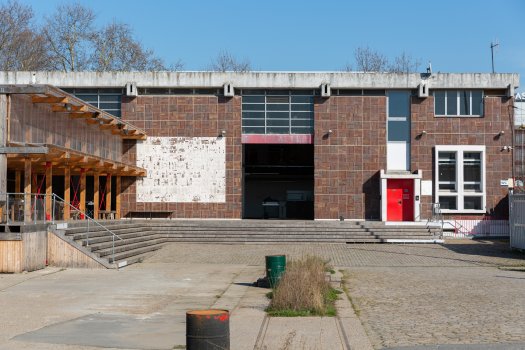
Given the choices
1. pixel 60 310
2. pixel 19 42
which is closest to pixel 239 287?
pixel 60 310

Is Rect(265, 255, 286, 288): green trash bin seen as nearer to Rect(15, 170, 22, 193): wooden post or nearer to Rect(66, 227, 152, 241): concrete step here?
Rect(66, 227, 152, 241): concrete step

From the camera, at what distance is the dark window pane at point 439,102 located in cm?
3691

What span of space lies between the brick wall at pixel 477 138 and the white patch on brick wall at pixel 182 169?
1054 centimetres

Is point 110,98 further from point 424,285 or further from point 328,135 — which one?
point 424,285

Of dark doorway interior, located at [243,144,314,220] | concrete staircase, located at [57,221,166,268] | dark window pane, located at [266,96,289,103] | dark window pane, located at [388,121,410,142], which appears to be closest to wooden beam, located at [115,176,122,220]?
concrete staircase, located at [57,221,166,268]

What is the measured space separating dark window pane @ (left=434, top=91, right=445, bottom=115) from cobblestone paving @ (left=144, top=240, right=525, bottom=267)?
749cm

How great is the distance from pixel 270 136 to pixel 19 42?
2606cm

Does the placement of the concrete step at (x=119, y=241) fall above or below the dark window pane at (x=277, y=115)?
below

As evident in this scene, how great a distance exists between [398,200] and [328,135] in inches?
200

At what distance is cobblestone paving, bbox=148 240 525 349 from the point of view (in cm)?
1120

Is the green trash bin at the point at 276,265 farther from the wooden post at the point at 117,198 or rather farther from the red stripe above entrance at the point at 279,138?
the wooden post at the point at 117,198

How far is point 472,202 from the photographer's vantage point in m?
36.5

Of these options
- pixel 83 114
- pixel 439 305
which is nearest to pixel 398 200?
pixel 83 114

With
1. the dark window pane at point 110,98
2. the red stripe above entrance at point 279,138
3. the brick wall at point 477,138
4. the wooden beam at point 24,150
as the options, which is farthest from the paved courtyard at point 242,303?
the dark window pane at point 110,98
